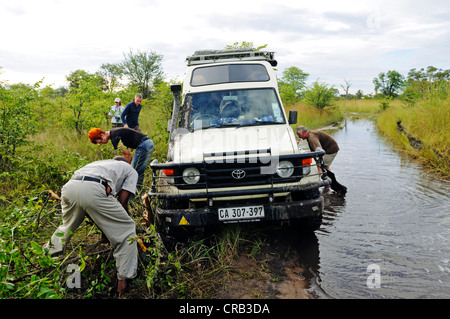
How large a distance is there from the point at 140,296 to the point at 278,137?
2544mm

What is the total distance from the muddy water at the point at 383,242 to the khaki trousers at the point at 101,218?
1.96 m

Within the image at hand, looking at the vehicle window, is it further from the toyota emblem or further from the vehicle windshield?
the toyota emblem

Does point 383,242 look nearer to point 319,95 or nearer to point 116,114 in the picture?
point 116,114

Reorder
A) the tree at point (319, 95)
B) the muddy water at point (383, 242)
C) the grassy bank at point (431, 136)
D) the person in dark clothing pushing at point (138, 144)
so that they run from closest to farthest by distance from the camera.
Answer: the muddy water at point (383, 242), the person in dark clothing pushing at point (138, 144), the grassy bank at point (431, 136), the tree at point (319, 95)

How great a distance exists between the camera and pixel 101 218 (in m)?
3.26

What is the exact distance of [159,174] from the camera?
425 cm

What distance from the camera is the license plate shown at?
3.82 meters

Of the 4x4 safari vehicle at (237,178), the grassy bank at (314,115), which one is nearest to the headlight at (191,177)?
the 4x4 safari vehicle at (237,178)

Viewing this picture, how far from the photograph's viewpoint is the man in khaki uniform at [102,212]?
317 cm

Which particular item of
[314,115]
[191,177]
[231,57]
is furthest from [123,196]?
[314,115]

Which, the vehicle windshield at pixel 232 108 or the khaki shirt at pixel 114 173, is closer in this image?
the khaki shirt at pixel 114 173

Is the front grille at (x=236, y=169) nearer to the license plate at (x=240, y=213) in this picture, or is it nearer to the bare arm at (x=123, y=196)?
the license plate at (x=240, y=213)
